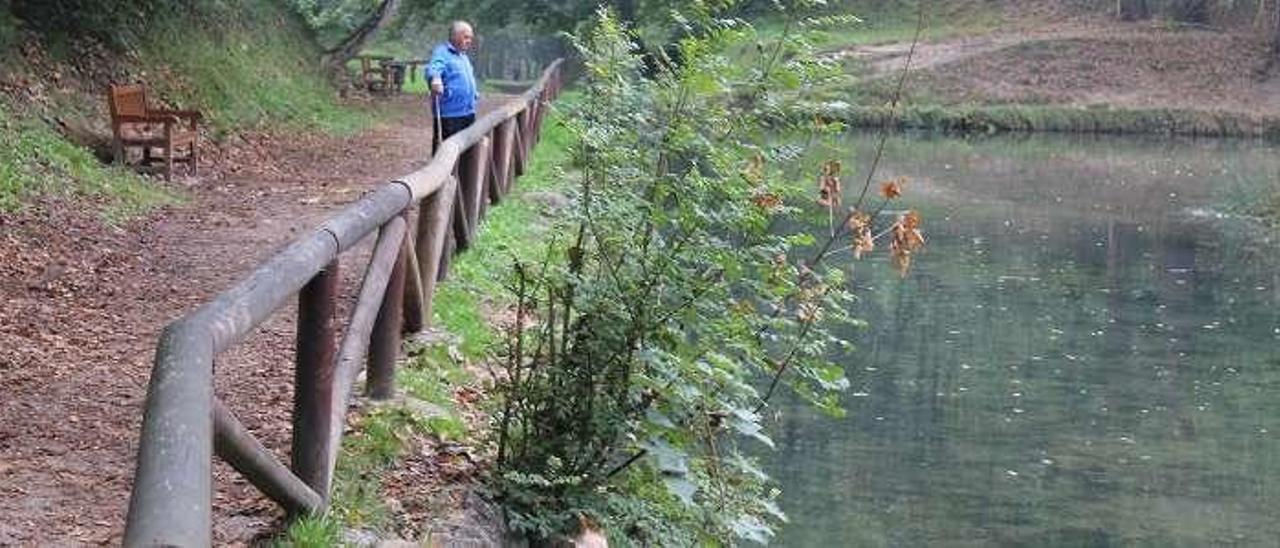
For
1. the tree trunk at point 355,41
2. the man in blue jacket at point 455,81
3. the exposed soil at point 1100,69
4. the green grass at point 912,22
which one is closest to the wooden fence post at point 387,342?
the man in blue jacket at point 455,81

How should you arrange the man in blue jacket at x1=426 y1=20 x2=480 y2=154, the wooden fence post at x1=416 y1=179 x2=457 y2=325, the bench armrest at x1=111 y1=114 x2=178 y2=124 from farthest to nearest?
the bench armrest at x1=111 y1=114 x2=178 y2=124 < the man in blue jacket at x1=426 y1=20 x2=480 y2=154 < the wooden fence post at x1=416 y1=179 x2=457 y2=325

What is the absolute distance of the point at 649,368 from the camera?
7.41 metres

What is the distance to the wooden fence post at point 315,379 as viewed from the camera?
577 cm

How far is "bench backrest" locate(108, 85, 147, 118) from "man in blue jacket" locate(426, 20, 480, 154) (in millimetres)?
2971

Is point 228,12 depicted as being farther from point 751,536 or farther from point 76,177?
point 751,536

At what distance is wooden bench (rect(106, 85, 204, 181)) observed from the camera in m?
16.6

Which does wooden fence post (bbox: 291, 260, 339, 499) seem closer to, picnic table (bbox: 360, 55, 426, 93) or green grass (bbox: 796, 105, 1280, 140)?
picnic table (bbox: 360, 55, 426, 93)

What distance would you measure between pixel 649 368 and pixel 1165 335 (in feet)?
39.4

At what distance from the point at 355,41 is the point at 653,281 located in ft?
89.4

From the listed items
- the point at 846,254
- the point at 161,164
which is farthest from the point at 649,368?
the point at 846,254

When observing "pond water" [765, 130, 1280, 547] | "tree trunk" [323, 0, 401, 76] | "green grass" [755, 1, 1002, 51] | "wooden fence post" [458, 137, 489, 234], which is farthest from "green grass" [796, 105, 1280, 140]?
"wooden fence post" [458, 137, 489, 234]

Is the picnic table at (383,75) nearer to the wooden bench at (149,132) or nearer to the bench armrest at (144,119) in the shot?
the wooden bench at (149,132)

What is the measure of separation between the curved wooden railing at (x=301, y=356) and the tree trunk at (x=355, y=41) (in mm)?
22588

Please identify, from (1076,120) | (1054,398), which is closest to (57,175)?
(1054,398)
